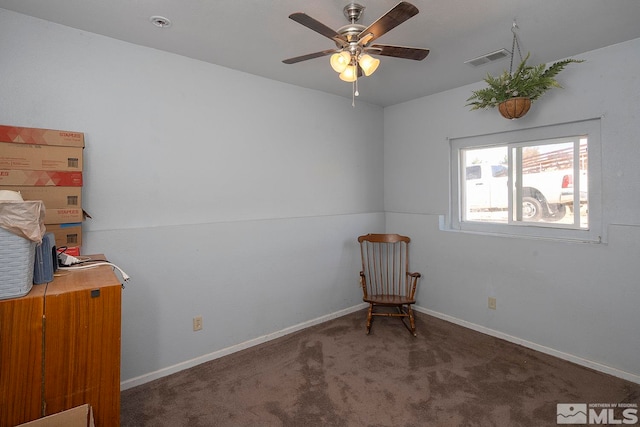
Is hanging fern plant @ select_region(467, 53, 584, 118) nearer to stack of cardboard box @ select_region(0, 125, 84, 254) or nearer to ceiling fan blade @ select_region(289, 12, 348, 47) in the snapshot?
ceiling fan blade @ select_region(289, 12, 348, 47)

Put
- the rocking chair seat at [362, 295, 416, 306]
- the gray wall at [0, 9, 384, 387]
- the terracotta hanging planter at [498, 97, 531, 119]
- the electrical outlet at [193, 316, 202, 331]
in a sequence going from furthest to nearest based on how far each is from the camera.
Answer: the rocking chair seat at [362, 295, 416, 306], the electrical outlet at [193, 316, 202, 331], the terracotta hanging planter at [498, 97, 531, 119], the gray wall at [0, 9, 384, 387]

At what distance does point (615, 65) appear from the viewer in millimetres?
2473

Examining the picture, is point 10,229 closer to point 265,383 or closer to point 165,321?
point 165,321

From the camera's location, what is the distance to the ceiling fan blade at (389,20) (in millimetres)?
1407

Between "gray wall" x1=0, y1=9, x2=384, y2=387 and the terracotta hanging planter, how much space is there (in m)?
1.48

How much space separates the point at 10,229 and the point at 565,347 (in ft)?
12.1

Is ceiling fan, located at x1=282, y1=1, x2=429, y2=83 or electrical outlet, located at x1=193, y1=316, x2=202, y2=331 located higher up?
ceiling fan, located at x1=282, y1=1, x2=429, y2=83

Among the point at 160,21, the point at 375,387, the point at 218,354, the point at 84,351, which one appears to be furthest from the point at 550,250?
the point at 160,21

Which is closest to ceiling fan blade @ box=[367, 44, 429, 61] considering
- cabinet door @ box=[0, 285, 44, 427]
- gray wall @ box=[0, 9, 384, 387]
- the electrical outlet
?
gray wall @ box=[0, 9, 384, 387]

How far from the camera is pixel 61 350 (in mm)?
1291

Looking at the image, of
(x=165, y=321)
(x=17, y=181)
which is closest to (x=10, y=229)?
(x=17, y=181)

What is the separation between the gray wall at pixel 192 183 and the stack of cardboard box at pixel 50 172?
30cm

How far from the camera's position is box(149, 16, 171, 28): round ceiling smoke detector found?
206 centimetres

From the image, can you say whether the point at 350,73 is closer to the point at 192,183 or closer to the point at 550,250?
the point at 192,183
